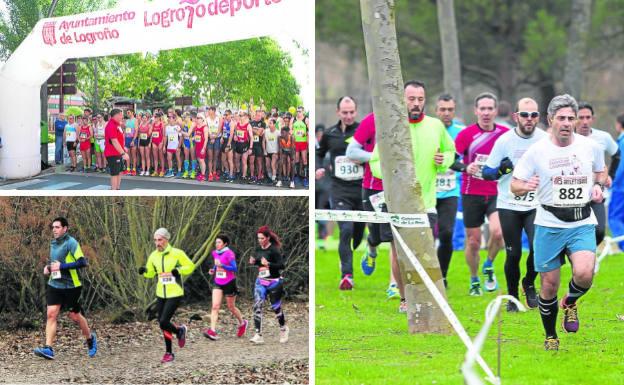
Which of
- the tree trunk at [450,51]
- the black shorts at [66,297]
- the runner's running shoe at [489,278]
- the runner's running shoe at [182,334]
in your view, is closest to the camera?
the runner's running shoe at [182,334]

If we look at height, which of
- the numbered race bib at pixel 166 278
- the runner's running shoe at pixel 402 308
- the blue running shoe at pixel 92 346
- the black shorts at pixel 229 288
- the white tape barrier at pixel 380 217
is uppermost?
the white tape barrier at pixel 380 217

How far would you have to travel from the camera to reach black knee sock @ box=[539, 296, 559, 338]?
9781mm

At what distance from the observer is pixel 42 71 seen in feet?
38.0

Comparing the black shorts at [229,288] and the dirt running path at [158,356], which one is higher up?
the black shorts at [229,288]

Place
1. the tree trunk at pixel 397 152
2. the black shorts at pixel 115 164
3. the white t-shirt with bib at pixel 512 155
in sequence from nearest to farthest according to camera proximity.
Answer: the black shorts at pixel 115 164 → the tree trunk at pixel 397 152 → the white t-shirt with bib at pixel 512 155

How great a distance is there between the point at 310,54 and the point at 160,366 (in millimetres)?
2492

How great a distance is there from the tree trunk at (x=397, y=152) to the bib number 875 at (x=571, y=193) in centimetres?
150

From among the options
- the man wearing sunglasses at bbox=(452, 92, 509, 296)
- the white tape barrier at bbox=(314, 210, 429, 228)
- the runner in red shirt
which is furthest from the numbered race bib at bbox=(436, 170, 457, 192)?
the runner in red shirt

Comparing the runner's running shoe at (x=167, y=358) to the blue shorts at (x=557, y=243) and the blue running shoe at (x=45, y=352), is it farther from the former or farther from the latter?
the blue shorts at (x=557, y=243)

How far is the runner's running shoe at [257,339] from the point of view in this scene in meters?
9.27

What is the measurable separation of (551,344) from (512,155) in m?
2.59

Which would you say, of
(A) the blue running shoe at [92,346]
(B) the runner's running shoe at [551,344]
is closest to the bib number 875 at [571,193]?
(B) the runner's running shoe at [551,344]

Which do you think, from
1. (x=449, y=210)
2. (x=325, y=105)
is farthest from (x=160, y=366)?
(x=325, y=105)

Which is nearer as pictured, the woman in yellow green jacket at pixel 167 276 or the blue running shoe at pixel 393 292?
the woman in yellow green jacket at pixel 167 276
